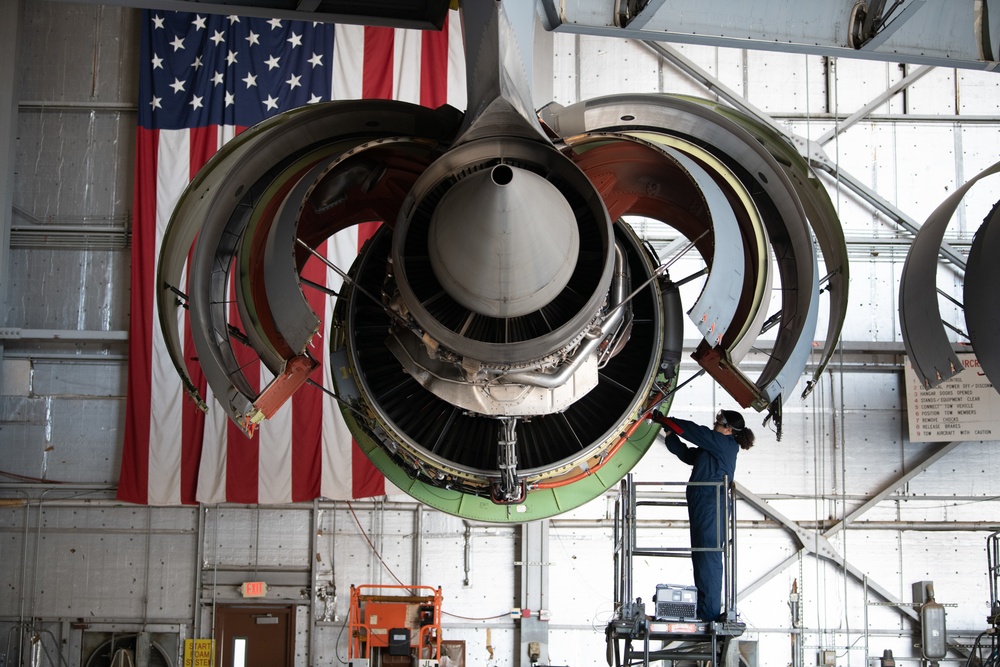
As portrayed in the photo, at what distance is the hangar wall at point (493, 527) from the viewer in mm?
13359

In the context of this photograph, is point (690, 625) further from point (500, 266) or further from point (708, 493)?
point (500, 266)

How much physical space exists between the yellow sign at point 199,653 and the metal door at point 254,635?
0.10 meters

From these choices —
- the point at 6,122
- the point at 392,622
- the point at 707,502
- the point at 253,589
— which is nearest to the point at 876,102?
the point at 707,502

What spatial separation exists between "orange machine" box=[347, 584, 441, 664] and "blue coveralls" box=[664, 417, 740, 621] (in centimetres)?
487

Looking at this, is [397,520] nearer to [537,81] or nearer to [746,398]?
[537,81]

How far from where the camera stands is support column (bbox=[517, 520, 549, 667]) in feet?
43.4

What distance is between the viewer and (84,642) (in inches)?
532

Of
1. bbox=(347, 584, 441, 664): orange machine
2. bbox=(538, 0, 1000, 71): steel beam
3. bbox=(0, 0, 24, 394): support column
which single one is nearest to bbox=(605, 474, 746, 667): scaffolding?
bbox=(538, 0, 1000, 71): steel beam

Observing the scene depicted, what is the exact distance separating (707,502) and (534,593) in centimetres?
545

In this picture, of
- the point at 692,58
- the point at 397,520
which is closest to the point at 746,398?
the point at 397,520

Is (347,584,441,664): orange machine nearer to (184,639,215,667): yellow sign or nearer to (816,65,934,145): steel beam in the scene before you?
(184,639,215,667): yellow sign

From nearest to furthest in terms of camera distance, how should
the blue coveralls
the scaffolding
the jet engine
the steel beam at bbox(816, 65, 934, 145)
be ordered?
the jet engine < the scaffolding < the blue coveralls < the steel beam at bbox(816, 65, 934, 145)

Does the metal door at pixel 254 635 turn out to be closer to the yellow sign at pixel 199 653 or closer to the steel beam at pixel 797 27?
the yellow sign at pixel 199 653

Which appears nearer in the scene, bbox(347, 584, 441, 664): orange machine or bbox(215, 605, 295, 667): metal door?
bbox(347, 584, 441, 664): orange machine
